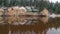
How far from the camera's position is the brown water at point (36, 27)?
900 millimetres

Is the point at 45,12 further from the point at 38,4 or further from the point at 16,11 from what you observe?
the point at 16,11

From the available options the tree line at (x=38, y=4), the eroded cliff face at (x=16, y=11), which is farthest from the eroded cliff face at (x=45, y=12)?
the eroded cliff face at (x=16, y=11)

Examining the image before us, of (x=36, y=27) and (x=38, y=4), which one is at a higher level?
(x=38, y=4)

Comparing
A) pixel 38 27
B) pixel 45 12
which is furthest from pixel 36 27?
pixel 45 12

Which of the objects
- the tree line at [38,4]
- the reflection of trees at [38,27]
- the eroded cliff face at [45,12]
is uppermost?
the tree line at [38,4]

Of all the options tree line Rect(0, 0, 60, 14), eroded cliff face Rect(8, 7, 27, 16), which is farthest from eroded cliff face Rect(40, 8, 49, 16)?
eroded cliff face Rect(8, 7, 27, 16)

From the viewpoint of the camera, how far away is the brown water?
90 cm

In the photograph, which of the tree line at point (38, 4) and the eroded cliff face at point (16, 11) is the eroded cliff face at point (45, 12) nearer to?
the tree line at point (38, 4)

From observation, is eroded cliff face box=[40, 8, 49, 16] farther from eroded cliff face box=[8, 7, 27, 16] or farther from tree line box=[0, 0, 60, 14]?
eroded cliff face box=[8, 7, 27, 16]

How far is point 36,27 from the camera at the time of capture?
91 cm

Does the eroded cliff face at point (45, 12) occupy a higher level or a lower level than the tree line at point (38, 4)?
lower

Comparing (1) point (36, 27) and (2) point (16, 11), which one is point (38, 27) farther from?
(2) point (16, 11)

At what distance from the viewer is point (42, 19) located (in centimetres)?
91

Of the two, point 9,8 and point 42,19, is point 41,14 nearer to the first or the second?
point 42,19
